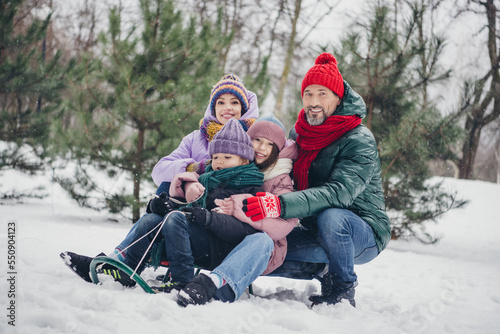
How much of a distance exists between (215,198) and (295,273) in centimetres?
71

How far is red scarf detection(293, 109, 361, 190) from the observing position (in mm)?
2451

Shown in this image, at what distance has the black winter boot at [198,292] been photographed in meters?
1.72

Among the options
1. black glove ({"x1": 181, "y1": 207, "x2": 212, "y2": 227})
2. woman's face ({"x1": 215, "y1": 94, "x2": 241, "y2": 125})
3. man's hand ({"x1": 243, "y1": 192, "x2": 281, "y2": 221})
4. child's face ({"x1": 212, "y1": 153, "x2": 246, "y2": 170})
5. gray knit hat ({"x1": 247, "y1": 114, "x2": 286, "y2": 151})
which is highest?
woman's face ({"x1": 215, "y1": 94, "x2": 241, "y2": 125})

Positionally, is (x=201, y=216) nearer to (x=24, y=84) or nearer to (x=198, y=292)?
(x=198, y=292)

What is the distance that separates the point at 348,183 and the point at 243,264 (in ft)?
2.66

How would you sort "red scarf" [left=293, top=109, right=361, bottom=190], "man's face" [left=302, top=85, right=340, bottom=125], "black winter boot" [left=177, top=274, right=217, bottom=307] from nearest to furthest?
"black winter boot" [left=177, top=274, right=217, bottom=307] < "red scarf" [left=293, top=109, right=361, bottom=190] < "man's face" [left=302, top=85, right=340, bottom=125]

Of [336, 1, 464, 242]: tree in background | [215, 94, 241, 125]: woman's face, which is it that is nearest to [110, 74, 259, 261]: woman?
[215, 94, 241, 125]: woman's face

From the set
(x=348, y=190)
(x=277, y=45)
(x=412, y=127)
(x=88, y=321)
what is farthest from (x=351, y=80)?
(x=277, y=45)

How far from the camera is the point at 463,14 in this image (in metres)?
9.23

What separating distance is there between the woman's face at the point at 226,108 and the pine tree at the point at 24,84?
5316 mm

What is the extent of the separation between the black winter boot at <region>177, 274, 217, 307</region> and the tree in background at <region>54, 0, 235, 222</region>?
4.14m

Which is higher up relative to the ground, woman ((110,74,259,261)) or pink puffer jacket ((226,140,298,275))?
woman ((110,74,259,261))

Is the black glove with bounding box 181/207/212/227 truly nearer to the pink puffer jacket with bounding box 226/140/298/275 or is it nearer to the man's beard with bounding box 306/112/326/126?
the pink puffer jacket with bounding box 226/140/298/275

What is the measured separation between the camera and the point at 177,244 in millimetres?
2021
